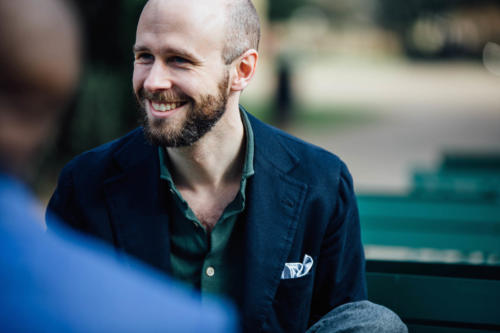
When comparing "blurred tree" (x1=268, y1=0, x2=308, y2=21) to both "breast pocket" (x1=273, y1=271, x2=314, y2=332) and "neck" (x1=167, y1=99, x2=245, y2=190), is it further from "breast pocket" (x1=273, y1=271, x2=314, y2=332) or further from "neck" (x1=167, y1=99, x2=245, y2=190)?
"breast pocket" (x1=273, y1=271, x2=314, y2=332)

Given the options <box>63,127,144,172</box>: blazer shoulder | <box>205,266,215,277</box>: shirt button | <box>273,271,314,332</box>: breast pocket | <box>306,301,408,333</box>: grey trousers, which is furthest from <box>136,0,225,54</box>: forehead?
<box>306,301,408,333</box>: grey trousers

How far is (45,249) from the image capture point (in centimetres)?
74

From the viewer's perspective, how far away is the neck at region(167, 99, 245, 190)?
2.37 metres

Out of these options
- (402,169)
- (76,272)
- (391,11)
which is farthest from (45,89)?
(391,11)

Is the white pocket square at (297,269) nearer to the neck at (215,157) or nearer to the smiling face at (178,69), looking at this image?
the neck at (215,157)

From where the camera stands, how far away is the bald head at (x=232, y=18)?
7.00 feet

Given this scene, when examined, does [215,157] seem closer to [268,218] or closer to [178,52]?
[268,218]

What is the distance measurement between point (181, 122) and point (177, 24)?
0.38m

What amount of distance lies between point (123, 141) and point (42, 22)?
6.07 ft

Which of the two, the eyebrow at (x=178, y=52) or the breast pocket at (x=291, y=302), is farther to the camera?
the breast pocket at (x=291, y=302)

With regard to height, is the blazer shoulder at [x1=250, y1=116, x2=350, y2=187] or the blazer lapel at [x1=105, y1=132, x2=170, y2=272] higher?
the blazer shoulder at [x1=250, y1=116, x2=350, y2=187]

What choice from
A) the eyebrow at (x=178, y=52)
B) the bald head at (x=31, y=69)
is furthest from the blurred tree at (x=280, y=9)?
the bald head at (x=31, y=69)

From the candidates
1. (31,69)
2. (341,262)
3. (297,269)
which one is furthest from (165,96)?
(31,69)

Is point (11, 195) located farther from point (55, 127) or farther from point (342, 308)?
point (342, 308)
